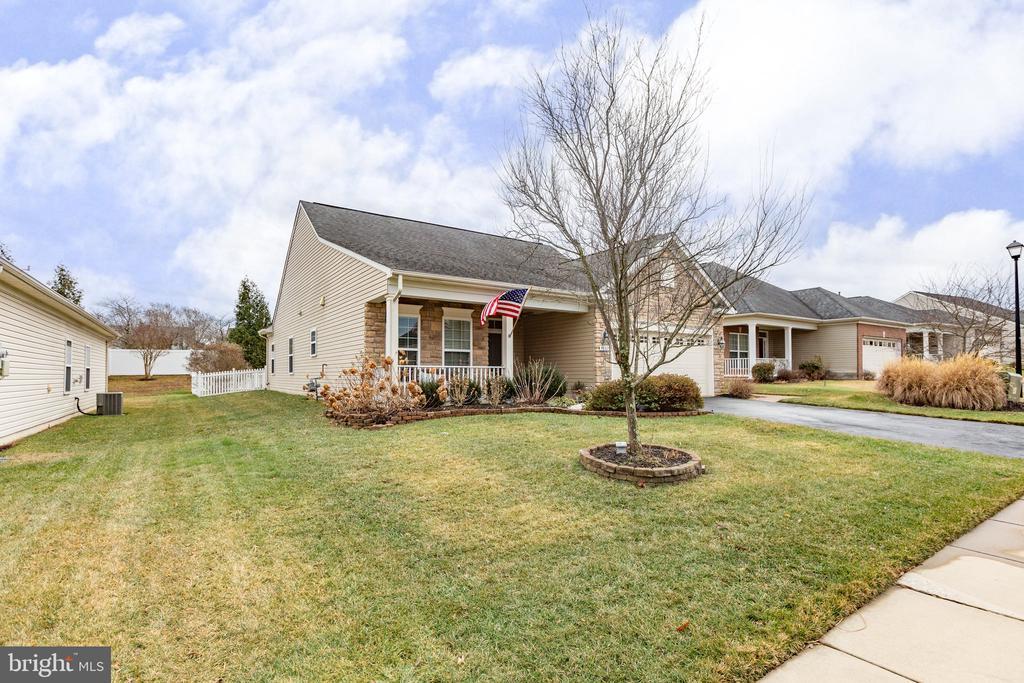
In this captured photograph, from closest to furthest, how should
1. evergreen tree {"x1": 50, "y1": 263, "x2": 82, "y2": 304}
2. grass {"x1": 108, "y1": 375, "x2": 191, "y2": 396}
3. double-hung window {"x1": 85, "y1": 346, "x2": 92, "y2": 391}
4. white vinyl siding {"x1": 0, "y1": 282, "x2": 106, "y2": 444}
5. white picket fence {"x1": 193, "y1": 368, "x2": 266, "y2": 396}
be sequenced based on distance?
white vinyl siding {"x1": 0, "y1": 282, "x2": 106, "y2": 444} < double-hung window {"x1": 85, "y1": 346, "x2": 92, "y2": 391} < white picket fence {"x1": 193, "y1": 368, "x2": 266, "y2": 396} < evergreen tree {"x1": 50, "y1": 263, "x2": 82, "y2": 304} < grass {"x1": 108, "y1": 375, "x2": 191, "y2": 396}

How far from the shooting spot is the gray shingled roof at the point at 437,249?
1190cm

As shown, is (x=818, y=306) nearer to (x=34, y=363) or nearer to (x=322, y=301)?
(x=322, y=301)

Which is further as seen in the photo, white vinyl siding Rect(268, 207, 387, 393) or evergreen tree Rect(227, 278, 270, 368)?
evergreen tree Rect(227, 278, 270, 368)

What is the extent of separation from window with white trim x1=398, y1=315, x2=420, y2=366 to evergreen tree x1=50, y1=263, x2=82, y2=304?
2345 centimetres

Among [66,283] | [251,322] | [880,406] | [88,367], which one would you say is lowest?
[880,406]

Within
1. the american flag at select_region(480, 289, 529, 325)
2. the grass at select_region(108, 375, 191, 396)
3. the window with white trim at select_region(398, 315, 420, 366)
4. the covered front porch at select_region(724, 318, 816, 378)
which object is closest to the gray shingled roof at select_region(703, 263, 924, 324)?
the covered front porch at select_region(724, 318, 816, 378)

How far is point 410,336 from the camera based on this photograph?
12.5m

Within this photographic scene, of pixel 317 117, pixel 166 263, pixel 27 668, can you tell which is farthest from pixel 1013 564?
pixel 166 263

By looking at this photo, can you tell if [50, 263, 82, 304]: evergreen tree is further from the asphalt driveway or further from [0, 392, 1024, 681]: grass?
the asphalt driveway

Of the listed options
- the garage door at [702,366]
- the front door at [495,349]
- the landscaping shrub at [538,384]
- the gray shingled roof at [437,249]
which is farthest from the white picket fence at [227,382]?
the garage door at [702,366]

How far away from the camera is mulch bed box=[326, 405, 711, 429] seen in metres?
8.75

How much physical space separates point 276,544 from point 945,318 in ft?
101

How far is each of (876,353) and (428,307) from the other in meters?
23.2

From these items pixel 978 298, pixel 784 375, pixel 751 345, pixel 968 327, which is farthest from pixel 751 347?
pixel 978 298
